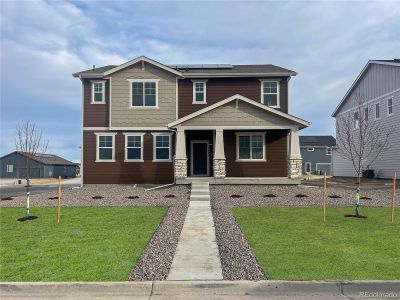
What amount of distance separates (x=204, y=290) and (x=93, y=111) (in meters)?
20.4

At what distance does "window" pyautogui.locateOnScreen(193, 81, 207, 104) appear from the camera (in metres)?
25.1

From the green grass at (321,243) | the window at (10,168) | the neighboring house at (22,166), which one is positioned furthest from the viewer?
the window at (10,168)

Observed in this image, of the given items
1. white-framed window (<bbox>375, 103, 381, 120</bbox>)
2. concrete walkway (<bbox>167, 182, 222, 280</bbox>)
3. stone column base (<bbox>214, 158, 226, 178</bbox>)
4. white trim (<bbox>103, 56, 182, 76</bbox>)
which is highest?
white trim (<bbox>103, 56, 182, 76</bbox>)

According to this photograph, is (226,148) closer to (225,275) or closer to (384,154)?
(384,154)

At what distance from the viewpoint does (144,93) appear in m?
25.0

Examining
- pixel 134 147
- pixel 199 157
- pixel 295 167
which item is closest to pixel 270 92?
pixel 295 167

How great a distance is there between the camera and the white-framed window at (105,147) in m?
24.9

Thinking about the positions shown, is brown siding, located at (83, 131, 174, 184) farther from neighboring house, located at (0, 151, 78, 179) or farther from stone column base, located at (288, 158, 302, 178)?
neighboring house, located at (0, 151, 78, 179)

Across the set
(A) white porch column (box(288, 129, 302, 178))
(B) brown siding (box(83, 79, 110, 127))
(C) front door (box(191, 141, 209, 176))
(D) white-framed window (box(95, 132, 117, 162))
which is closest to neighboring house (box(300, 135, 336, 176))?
(C) front door (box(191, 141, 209, 176))

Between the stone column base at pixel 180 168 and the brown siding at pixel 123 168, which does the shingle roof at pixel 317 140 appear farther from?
the stone column base at pixel 180 168

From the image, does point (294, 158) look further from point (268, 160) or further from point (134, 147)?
point (134, 147)

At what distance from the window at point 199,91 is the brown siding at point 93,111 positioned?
220 inches

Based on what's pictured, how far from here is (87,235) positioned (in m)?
9.86
